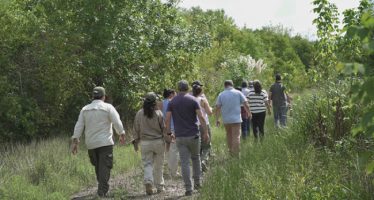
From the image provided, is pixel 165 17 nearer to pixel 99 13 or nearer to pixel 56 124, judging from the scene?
pixel 99 13

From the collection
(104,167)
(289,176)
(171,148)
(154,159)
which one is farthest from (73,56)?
(289,176)

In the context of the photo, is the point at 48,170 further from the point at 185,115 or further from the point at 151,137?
the point at 185,115

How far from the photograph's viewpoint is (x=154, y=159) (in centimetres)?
1042

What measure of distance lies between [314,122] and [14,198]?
510 cm

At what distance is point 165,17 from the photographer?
60.7ft

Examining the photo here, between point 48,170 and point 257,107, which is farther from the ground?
point 257,107

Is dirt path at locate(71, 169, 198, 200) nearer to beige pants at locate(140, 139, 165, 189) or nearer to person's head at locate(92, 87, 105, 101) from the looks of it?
beige pants at locate(140, 139, 165, 189)

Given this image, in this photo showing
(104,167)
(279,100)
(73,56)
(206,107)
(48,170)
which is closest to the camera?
(104,167)

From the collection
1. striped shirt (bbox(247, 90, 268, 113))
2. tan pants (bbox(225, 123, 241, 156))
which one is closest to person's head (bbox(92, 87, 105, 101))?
tan pants (bbox(225, 123, 241, 156))

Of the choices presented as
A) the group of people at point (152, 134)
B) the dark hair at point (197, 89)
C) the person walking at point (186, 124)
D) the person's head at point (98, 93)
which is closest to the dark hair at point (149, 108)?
the group of people at point (152, 134)

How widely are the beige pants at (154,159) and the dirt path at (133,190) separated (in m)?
0.28

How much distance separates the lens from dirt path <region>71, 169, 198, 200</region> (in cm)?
980

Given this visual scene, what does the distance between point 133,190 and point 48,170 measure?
1.94 meters

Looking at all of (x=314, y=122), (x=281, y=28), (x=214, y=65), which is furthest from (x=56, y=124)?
(x=281, y=28)
